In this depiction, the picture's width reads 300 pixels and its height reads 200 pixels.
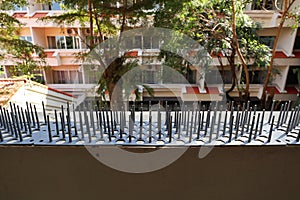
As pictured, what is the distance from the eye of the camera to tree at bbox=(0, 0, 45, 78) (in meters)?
1.60

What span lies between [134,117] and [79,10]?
55.6 inches

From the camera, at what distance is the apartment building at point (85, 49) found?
5.59ft

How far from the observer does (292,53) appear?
7.50 feet

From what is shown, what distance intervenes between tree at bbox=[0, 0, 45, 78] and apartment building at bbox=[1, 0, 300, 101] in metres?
0.09

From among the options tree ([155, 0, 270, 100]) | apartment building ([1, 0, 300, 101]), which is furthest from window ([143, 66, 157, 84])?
tree ([155, 0, 270, 100])

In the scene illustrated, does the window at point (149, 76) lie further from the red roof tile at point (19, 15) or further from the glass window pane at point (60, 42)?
A: the red roof tile at point (19, 15)

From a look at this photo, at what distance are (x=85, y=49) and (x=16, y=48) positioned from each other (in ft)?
1.73

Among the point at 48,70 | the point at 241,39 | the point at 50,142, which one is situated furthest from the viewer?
the point at 48,70

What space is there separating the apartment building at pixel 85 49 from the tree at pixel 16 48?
0.29ft

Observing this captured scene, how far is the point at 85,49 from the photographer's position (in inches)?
75.5

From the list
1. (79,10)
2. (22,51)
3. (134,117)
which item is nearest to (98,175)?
(134,117)

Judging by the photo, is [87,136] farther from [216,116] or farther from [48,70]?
[48,70]

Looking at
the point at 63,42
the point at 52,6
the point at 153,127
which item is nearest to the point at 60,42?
the point at 63,42

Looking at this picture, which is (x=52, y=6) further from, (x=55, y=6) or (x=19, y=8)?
(x=19, y=8)
